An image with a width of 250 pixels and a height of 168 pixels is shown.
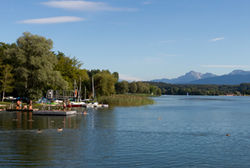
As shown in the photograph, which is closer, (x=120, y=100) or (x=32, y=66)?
(x=32, y=66)

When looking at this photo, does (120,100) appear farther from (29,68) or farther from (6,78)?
(6,78)

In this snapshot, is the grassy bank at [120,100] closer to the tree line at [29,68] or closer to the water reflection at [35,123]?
the tree line at [29,68]

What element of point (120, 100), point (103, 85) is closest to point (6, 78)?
point (120, 100)

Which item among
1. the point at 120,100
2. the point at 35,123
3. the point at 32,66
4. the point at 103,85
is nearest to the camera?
the point at 35,123

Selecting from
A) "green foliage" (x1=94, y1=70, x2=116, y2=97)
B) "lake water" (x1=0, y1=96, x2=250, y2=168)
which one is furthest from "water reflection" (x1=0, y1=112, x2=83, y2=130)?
"green foliage" (x1=94, y1=70, x2=116, y2=97)

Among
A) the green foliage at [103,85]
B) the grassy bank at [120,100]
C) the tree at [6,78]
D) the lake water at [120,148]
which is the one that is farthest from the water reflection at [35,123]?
the green foliage at [103,85]

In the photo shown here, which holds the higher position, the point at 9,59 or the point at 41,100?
the point at 9,59

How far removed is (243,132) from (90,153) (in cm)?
2554

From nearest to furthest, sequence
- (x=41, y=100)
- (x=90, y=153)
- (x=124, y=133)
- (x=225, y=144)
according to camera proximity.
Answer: (x=90, y=153) → (x=225, y=144) → (x=124, y=133) → (x=41, y=100)

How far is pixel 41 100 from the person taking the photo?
93938 millimetres

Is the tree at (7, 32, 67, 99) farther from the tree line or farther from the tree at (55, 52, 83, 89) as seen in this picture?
the tree at (55, 52, 83, 89)

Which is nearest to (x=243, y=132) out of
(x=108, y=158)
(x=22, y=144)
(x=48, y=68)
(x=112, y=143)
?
(x=112, y=143)

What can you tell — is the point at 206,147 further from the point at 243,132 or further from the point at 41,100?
the point at 41,100

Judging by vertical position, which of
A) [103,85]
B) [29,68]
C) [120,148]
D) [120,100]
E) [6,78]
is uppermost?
[29,68]
